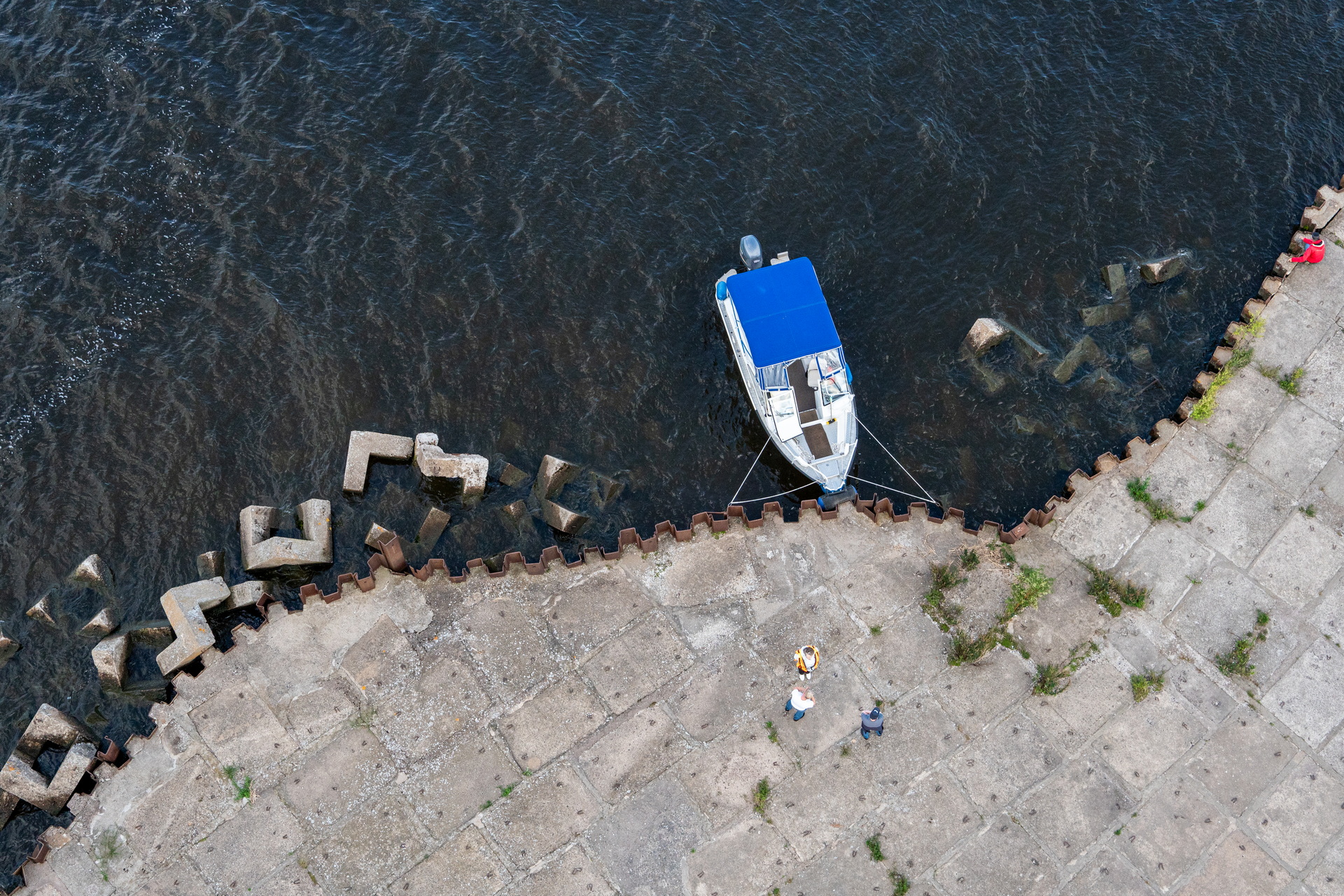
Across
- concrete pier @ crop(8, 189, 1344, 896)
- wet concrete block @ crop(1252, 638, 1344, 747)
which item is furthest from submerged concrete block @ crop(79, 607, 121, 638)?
wet concrete block @ crop(1252, 638, 1344, 747)

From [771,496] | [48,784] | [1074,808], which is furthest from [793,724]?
[48,784]

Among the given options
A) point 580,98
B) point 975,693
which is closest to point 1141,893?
point 975,693

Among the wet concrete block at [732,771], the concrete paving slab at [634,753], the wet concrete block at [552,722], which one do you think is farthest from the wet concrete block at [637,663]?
the wet concrete block at [732,771]

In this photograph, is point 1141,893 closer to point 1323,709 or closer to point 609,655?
point 1323,709

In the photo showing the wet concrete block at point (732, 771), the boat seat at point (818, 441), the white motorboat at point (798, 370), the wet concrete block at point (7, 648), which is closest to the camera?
the wet concrete block at point (732, 771)

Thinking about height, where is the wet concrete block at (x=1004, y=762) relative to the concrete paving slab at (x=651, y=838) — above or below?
above

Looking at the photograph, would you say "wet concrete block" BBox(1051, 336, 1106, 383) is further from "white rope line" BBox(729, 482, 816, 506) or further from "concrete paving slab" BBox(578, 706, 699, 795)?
"concrete paving slab" BBox(578, 706, 699, 795)

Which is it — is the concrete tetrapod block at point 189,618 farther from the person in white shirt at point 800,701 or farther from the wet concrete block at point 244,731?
the person in white shirt at point 800,701
